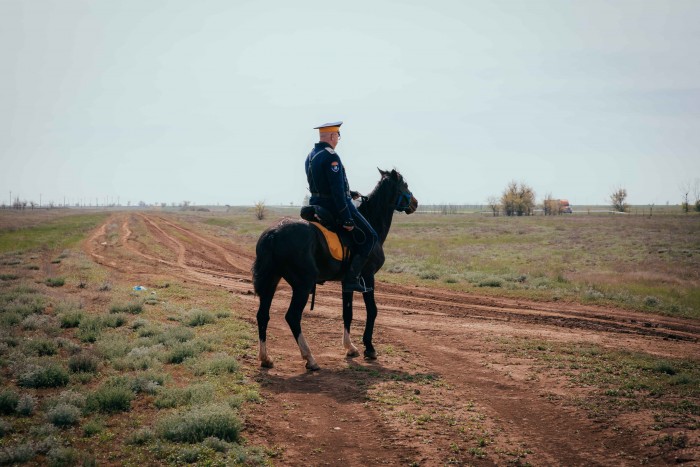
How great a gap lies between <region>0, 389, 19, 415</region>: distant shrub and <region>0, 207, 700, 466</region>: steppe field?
0.07ft

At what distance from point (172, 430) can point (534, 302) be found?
537 inches

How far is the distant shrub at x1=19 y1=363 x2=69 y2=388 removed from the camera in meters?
6.97

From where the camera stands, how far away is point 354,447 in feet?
18.6

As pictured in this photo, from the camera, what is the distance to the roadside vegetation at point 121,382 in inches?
207

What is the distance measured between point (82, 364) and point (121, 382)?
3.97 ft

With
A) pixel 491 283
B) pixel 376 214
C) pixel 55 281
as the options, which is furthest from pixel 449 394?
pixel 55 281

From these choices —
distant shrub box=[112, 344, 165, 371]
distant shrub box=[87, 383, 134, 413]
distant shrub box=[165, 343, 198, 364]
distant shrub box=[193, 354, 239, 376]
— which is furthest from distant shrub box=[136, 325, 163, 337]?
distant shrub box=[87, 383, 134, 413]

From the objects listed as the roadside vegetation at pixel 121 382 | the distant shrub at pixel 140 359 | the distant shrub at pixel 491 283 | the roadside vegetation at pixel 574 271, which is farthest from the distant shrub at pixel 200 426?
the distant shrub at pixel 491 283

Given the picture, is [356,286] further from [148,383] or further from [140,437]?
[140,437]

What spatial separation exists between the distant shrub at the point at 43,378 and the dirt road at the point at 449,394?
2928mm

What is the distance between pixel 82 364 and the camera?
7.74 metres

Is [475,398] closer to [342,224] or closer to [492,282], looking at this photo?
[342,224]

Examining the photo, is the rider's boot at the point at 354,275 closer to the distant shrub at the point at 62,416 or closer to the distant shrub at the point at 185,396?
the distant shrub at the point at 185,396

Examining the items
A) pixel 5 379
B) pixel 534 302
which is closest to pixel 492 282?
pixel 534 302
